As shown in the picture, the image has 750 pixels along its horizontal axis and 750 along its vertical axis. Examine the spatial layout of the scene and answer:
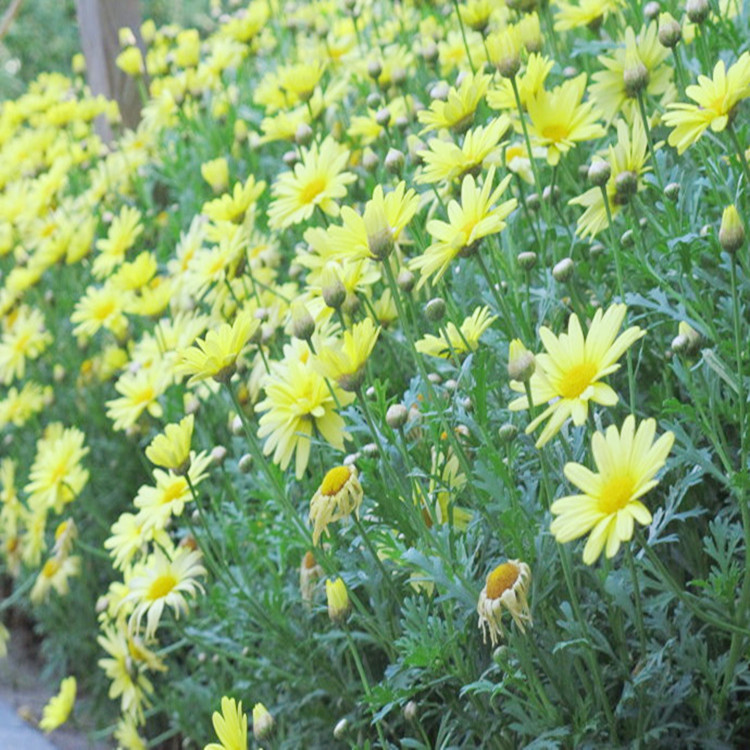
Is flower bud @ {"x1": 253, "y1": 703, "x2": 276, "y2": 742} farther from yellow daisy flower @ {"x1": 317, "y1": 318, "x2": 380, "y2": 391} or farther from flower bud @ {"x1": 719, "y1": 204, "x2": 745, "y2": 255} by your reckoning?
flower bud @ {"x1": 719, "y1": 204, "x2": 745, "y2": 255}

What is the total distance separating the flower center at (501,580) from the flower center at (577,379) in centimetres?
24

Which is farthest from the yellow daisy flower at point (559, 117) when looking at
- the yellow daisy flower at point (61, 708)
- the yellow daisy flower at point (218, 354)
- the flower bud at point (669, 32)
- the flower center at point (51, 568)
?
the yellow daisy flower at point (61, 708)

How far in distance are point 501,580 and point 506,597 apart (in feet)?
0.12

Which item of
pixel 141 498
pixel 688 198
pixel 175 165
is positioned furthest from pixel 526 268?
pixel 175 165

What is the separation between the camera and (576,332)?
1.51 meters

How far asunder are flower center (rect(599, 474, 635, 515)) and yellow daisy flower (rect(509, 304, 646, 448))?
111 millimetres

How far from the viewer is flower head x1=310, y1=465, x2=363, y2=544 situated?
1.74 metres

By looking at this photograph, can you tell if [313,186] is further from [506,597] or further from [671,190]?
[506,597]

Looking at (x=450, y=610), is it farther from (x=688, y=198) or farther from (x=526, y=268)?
(x=688, y=198)

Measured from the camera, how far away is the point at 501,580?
1.55 m

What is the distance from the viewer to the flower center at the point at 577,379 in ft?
4.87

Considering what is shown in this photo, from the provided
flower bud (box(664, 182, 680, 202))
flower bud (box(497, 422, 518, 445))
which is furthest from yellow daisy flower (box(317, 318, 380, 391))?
flower bud (box(664, 182, 680, 202))

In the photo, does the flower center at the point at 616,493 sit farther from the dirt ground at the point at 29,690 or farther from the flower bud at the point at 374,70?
the dirt ground at the point at 29,690

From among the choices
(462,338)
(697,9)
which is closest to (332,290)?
(462,338)
